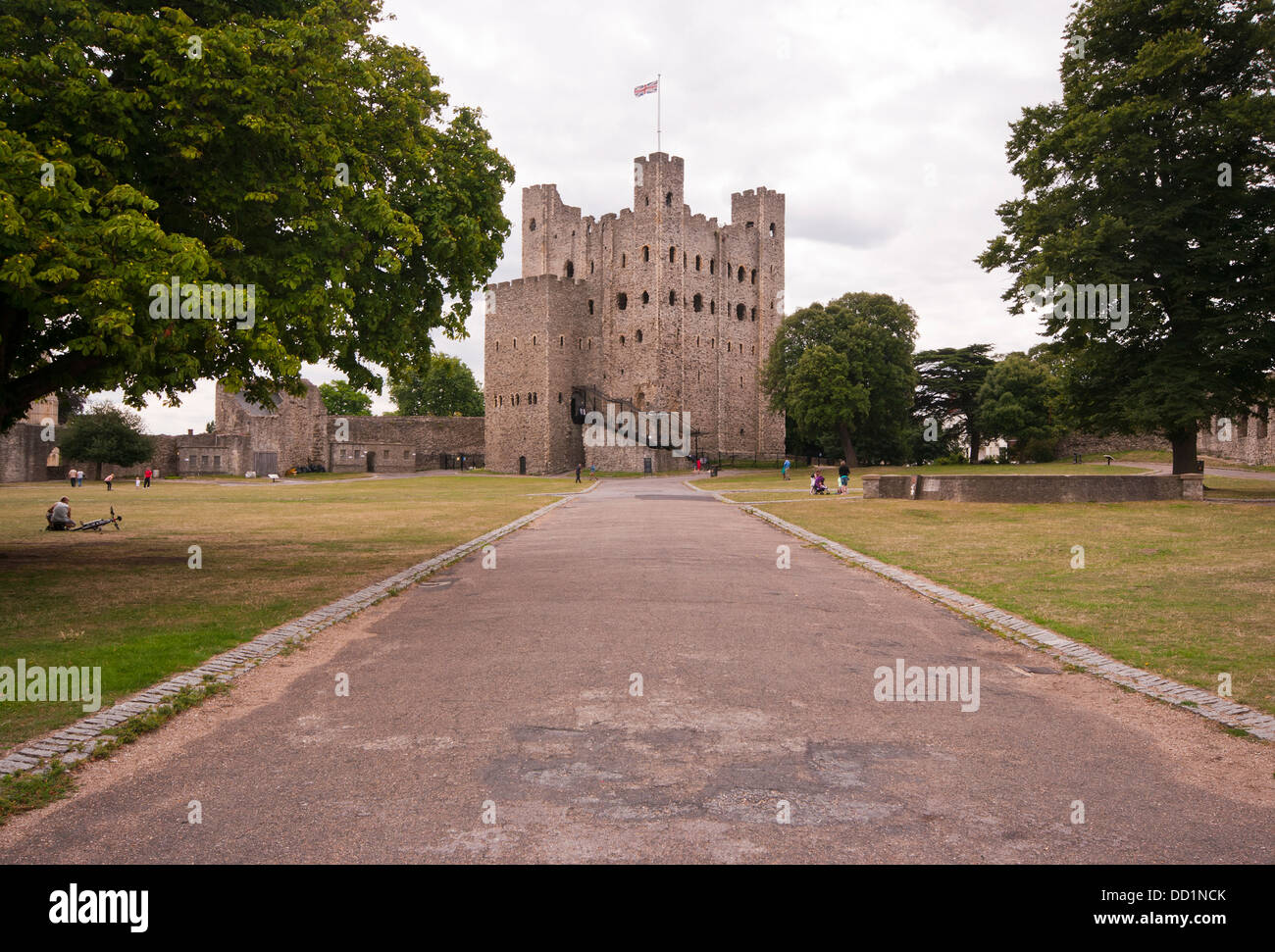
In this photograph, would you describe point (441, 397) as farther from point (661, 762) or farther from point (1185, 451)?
point (661, 762)

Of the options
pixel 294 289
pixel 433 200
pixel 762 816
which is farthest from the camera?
pixel 433 200

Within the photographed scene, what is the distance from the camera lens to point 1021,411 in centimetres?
6706

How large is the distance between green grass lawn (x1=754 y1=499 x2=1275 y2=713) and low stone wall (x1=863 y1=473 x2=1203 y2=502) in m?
0.68

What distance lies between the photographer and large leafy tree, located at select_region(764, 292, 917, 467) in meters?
59.6

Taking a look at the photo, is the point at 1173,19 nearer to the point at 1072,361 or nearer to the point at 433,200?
the point at 1072,361

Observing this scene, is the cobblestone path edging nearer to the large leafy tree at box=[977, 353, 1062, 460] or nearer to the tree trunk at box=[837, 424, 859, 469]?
the tree trunk at box=[837, 424, 859, 469]

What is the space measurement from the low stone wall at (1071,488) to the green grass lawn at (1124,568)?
2.24 ft

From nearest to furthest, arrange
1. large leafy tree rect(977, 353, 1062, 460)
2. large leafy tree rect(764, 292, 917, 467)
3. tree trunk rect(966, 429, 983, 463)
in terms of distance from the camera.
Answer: large leafy tree rect(764, 292, 917, 467), large leafy tree rect(977, 353, 1062, 460), tree trunk rect(966, 429, 983, 463)

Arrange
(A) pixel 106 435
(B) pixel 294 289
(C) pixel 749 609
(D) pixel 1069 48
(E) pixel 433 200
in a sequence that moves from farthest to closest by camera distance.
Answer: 1. (A) pixel 106 435
2. (D) pixel 1069 48
3. (E) pixel 433 200
4. (B) pixel 294 289
5. (C) pixel 749 609

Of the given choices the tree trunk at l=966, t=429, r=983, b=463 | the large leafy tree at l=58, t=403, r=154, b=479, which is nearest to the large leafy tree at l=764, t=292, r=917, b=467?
the tree trunk at l=966, t=429, r=983, b=463

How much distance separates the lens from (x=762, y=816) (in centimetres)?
407

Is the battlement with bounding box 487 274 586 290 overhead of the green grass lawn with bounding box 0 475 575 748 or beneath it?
overhead

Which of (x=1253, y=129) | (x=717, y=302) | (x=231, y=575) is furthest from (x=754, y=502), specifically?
(x=717, y=302)

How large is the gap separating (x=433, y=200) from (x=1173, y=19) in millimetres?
26728
